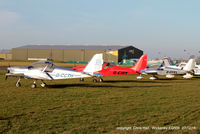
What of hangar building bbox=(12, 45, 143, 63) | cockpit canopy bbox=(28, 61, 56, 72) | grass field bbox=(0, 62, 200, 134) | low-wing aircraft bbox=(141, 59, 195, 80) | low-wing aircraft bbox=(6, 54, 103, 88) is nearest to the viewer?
grass field bbox=(0, 62, 200, 134)

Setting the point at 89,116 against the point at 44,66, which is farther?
the point at 44,66

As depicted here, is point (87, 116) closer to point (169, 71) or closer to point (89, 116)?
point (89, 116)

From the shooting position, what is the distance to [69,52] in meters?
100

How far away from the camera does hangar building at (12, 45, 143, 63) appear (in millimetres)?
98938

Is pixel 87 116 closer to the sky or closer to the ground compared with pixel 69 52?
closer to the ground

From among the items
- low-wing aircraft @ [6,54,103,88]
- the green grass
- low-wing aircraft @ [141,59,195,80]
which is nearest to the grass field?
the green grass

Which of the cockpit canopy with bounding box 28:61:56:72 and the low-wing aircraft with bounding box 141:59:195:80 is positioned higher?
the cockpit canopy with bounding box 28:61:56:72

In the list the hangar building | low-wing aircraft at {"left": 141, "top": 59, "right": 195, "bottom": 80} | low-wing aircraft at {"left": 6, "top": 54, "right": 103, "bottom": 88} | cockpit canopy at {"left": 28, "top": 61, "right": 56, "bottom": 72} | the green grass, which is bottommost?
the green grass

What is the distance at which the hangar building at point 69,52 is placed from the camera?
98938 millimetres

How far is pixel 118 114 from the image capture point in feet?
27.2

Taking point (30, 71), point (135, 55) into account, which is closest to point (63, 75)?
point (30, 71)

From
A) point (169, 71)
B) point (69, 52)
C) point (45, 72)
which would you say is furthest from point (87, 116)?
point (69, 52)

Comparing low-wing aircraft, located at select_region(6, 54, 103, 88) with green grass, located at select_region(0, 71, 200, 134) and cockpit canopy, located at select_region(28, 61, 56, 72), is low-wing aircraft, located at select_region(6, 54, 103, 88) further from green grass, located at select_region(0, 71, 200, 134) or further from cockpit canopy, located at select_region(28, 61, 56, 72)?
green grass, located at select_region(0, 71, 200, 134)

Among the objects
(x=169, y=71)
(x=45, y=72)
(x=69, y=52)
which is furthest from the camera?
(x=69, y=52)
